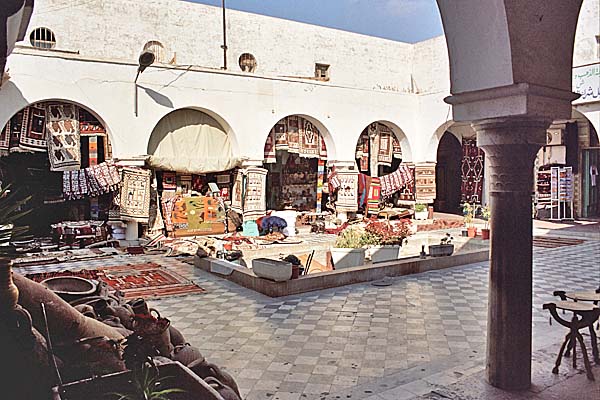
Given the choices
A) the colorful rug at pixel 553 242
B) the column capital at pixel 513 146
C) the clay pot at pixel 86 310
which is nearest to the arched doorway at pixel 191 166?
the colorful rug at pixel 553 242

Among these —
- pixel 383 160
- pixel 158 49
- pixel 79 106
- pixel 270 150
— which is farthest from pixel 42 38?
pixel 383 160

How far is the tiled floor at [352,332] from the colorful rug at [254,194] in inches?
218

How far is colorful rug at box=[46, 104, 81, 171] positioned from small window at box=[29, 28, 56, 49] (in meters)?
3.90

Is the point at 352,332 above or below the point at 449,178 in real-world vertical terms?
below

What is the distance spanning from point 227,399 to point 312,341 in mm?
2520

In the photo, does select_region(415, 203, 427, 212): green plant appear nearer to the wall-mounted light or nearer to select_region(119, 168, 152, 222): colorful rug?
select_region(119, 168, 152, 222): colorful rug

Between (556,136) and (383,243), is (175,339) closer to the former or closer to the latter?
(383,243)

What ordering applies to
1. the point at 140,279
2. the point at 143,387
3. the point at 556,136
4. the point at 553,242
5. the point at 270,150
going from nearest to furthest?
the point at 143,387
the point at 140,279
the point at 553,242
the point at 270,150
the point at 556,136

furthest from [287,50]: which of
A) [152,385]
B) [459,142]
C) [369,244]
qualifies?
[152,385]

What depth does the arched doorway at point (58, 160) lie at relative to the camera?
469 inches

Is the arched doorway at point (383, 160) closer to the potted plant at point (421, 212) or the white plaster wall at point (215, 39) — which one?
the potted plant at point (421, 212)

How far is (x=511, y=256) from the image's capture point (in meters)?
4.07

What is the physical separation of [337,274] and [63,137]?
7.75 m

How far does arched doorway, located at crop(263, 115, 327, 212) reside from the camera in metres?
16.3
